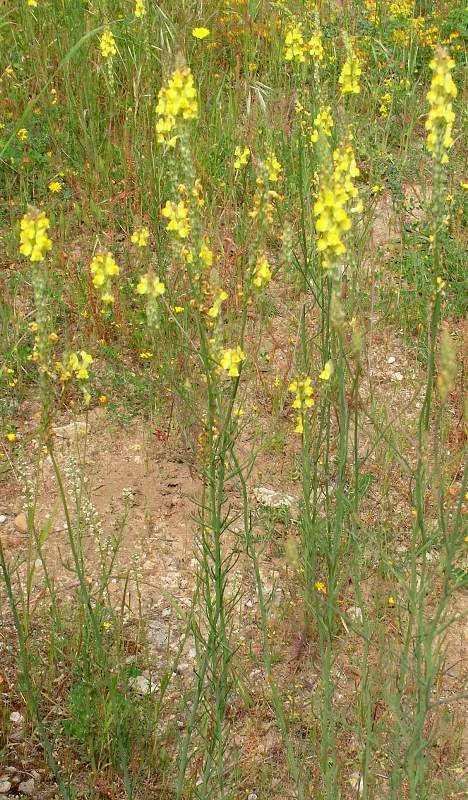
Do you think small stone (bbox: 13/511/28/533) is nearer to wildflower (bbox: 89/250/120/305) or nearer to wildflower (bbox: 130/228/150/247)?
wildflower (bbox: 130/228/150/247)

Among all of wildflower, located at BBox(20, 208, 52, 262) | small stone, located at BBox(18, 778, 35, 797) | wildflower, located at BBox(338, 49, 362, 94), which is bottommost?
small stone, located at BBox(18, 778, 35, 797)

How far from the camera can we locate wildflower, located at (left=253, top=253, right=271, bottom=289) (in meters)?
1.86

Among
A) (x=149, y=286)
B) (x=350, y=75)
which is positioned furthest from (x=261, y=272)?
(x=350, y=75)

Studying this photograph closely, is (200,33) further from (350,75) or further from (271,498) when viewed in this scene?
(271,498)

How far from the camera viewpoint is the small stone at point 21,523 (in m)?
2.82

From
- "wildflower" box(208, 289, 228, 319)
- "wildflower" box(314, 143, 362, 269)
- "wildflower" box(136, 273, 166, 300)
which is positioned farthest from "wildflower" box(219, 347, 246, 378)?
"wildflower" box(314, 143, 362, 269)

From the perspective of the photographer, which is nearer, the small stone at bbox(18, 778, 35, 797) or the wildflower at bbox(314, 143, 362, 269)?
the wildflower at bbox(314, 143, 362, 269)

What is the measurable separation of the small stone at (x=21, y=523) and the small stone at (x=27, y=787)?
872mm

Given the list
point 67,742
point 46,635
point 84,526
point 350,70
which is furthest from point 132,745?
point 350,70

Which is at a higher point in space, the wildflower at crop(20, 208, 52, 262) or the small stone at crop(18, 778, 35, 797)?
the wildflower at crop(20, 208, 52, 262)

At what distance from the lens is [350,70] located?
7.68ft

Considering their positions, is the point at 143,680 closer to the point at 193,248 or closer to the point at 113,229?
the point at 193,248

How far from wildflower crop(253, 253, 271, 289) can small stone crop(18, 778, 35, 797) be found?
1.27m

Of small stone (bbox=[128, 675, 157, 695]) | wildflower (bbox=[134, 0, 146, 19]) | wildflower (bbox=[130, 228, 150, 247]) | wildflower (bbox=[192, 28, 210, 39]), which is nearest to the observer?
wildflower (bbox=[130, 228, 150, 247])
